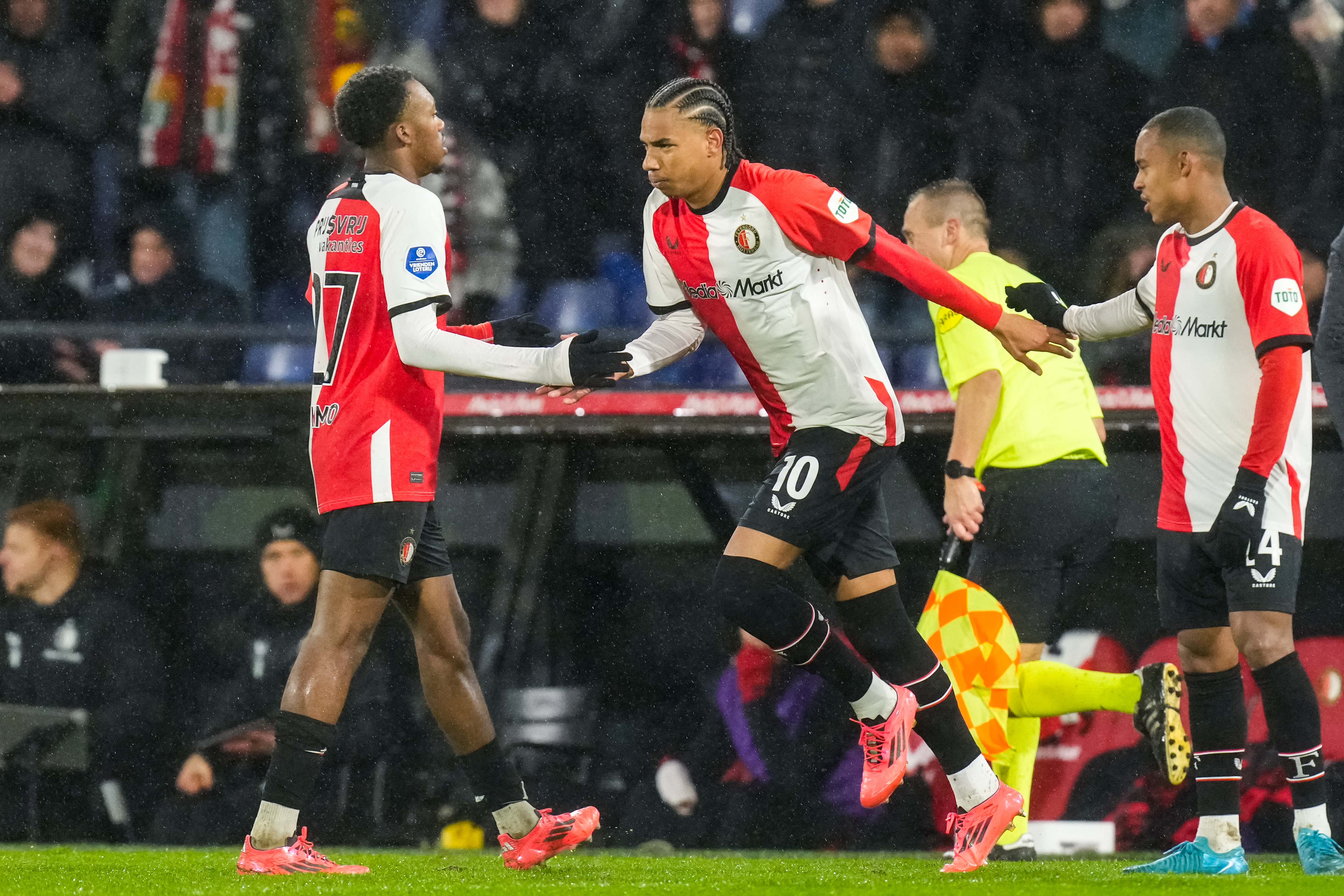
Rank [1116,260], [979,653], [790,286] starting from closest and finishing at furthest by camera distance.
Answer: [790,286] → [979,653] → [1116,260]

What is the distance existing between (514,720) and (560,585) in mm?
445

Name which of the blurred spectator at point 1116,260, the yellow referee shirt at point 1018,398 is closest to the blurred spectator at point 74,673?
the yellow referee shirt at point 1018,398

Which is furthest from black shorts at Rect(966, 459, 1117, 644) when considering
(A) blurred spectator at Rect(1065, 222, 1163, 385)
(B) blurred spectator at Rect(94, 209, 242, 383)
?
(B) blurred spectator at Rect(94, 209, 242, 383)

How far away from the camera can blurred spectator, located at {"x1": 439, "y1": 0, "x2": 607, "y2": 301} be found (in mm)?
5629

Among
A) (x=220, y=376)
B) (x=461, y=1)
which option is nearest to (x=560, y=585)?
(x=220, y=376)

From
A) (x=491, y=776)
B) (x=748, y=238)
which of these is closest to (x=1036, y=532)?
(x=748, y=238)

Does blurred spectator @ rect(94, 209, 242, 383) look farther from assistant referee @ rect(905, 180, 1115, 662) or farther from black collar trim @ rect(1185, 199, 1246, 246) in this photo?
black collar trim @ rect(1185, 199, 1246, 246)

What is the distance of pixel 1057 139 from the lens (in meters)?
5.56

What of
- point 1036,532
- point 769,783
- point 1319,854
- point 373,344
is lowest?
point 769,783

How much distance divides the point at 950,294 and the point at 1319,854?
5.04 feet

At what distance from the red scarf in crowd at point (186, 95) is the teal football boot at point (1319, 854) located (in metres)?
4.45

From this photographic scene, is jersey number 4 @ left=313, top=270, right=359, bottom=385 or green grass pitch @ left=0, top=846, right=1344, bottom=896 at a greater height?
jersey number 4 @ left=313, top=270, right=359, bottom=385

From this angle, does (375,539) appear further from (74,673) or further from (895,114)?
(895,114)

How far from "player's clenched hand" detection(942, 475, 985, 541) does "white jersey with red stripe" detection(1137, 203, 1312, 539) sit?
46cm
